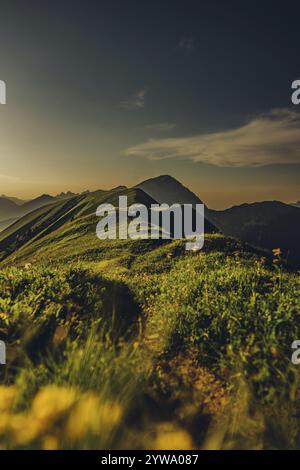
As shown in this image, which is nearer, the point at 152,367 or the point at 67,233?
the point at 152,367

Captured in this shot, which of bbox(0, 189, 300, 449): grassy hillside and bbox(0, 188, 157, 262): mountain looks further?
bbox(0, 188, 157, 262): mountain

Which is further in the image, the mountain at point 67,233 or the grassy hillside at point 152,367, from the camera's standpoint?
the mountain at point 67,233

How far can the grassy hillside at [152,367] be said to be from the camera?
493 cm

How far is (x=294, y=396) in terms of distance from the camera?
18.0 feet

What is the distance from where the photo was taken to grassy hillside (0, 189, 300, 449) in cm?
493

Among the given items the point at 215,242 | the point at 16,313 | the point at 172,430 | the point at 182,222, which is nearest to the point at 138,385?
the point at 172,430

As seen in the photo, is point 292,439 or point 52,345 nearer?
point 292,439

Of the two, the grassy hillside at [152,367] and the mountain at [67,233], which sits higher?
the mountain at [67,233]

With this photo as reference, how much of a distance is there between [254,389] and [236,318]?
5.74ft

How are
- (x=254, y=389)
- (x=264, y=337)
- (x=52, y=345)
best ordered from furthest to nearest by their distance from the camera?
(x=52, y=345), (x=264, y=337), (x=254, y=389)

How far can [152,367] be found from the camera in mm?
6301

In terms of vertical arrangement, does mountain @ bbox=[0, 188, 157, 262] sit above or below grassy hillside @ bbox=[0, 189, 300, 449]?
above

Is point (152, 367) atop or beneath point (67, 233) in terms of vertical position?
beneath
